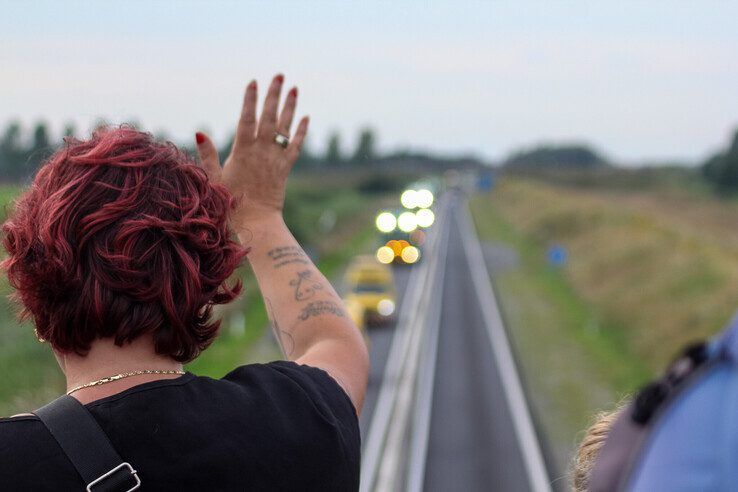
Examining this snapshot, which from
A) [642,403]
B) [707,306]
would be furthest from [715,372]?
[707,306]

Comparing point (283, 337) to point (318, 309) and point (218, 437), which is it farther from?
point (218, 437)

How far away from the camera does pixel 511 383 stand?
76.8ft

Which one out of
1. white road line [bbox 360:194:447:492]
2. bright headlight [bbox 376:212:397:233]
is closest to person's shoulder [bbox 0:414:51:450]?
white road line [bbox 360:194:447:492]

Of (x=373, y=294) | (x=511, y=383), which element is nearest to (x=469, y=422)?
(x=511, y=383)

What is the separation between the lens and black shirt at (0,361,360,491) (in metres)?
1.79

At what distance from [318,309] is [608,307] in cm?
3262

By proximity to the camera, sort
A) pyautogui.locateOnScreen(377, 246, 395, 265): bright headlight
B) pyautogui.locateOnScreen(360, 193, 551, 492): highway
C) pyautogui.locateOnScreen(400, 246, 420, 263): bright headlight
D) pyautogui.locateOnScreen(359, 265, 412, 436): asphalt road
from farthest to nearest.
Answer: pyautogui.locateOnScreen(400, 246, 420, 263): bright headlight
pyautogui.locateOnScreen(377, 246, 395, 265): bright headlight
pyautogui.locateOnScreen(359, 265, 412, 436): asphalt road
pyautogui.locateOnScreen(360, 193, 551, 492): highway

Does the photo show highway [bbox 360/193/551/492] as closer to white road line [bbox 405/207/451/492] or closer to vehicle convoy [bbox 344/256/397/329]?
white road line [bbox 405/207/451/492]

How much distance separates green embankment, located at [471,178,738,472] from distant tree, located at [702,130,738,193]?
45.2 m

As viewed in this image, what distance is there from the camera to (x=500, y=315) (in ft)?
113

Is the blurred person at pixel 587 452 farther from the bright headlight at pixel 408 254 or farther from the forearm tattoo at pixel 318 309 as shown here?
the bright headlight at pixel 408 254

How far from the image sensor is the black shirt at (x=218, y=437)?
1.79 m

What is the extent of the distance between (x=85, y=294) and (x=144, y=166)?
13.1 inches

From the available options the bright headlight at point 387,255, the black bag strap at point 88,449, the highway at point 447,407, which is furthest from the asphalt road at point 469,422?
the black bag strap at point 88,449
